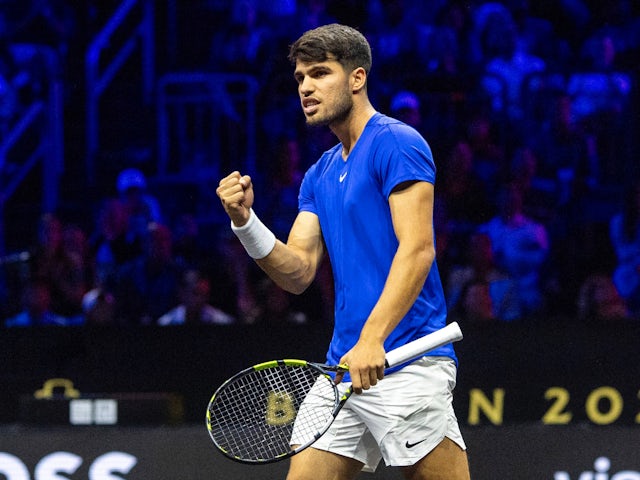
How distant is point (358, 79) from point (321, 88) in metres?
0.13

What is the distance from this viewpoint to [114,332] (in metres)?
6.06

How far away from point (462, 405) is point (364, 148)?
2806mm

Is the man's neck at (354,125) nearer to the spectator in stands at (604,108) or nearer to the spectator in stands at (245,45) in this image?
the spectator in stands at (604,108)

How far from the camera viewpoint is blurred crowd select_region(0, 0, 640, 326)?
6.85 metres

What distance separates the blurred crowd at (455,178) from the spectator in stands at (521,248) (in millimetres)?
10

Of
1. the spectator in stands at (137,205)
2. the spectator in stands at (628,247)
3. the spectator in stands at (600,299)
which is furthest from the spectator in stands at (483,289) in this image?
the spectator in stands at (137,205)

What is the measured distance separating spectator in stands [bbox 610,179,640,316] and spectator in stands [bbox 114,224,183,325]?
274cm

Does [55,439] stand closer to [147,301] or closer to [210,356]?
[210,356]

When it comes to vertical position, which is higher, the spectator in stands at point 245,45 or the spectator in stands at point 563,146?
the spectator in stands at point 245,45

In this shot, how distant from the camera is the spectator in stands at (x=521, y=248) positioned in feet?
23.1

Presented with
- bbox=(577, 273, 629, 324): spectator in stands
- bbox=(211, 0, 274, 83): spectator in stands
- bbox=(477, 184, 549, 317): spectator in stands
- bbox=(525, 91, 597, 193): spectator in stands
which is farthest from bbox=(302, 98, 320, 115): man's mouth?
bbox=(211, 0, 274, 83): spectator in stands

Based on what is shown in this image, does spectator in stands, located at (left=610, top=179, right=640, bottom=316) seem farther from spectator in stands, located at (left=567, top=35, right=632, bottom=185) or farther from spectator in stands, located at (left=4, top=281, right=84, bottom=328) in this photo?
spectator in stands, located at (left=4, top=281, right=84, bottom=328)

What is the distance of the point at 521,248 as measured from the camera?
7102 millimetres

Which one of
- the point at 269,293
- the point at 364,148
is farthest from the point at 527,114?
the point at 364,148
